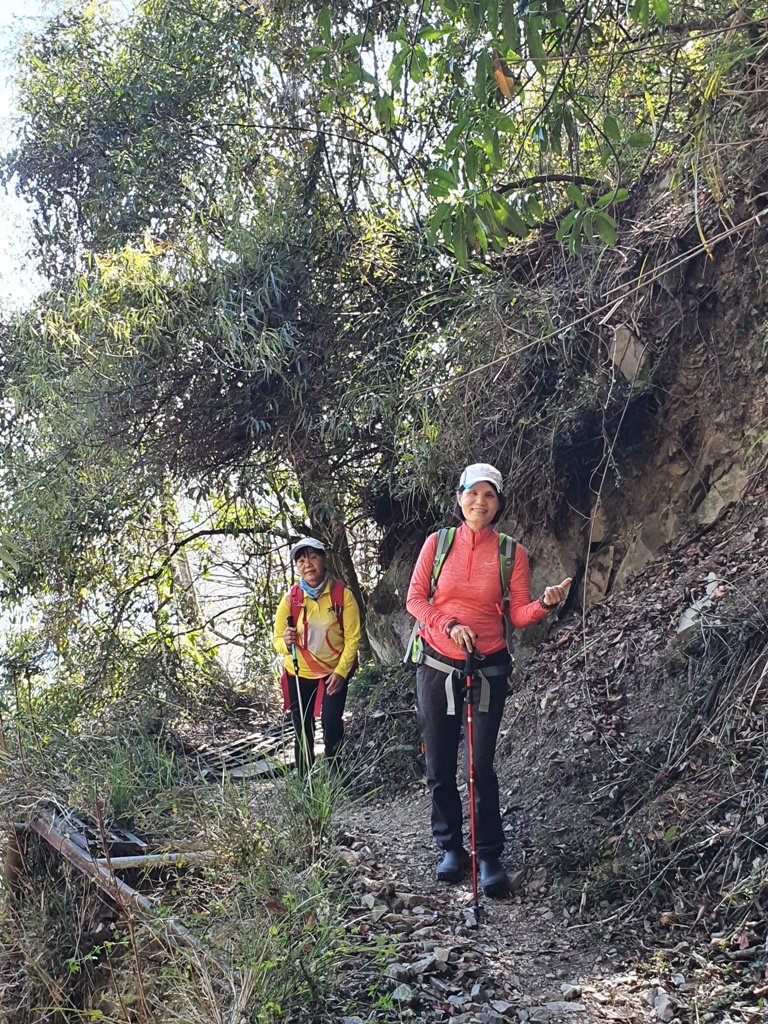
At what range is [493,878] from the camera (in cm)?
482

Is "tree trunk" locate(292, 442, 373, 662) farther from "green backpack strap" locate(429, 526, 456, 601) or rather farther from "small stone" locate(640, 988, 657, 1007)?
"small stone" locate(640, 988, 657, 1007)

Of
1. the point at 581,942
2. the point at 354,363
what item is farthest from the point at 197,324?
the point at 581,942

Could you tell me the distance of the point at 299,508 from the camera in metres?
10.7

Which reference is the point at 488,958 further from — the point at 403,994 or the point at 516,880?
the point at 516,880

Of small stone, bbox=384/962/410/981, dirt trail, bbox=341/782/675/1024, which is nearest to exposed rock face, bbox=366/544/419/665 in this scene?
dirt trail, bbox=341/782/675/1024

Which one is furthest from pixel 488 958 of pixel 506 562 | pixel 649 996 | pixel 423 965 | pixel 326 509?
pixel 326 509

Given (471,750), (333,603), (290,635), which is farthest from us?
(333,603)

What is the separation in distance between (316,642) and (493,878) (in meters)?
2.15

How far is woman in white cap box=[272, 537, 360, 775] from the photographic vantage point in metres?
6.36

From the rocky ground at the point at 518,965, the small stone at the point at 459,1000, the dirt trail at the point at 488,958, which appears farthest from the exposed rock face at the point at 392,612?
the small stone at the point at 459,1000

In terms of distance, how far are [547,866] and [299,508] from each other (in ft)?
20.6

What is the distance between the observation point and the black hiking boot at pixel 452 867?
5.00m

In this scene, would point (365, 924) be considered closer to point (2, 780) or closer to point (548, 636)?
point (2, 780)

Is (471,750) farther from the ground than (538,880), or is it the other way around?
(471,750)
